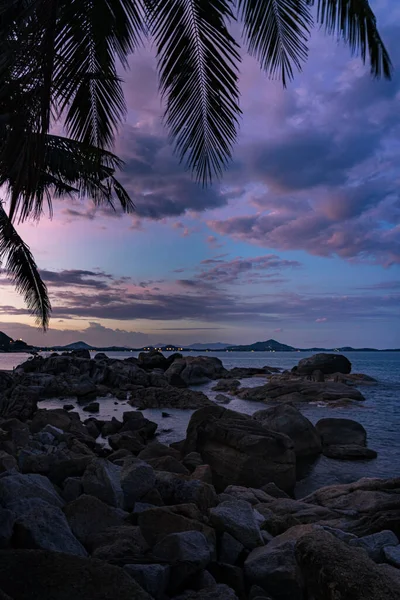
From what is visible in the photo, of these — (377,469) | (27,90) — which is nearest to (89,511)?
(27,90)

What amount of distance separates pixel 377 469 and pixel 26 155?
990 cm

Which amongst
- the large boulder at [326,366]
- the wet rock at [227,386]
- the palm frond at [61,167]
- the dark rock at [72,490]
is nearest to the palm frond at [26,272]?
the palm frond at [61,167]

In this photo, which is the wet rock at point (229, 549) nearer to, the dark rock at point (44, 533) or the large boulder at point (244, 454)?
the dark rock at point (44, 533)

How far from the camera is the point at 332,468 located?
991 centimetres

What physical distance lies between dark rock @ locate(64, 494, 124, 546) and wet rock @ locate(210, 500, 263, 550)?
0.95 meters

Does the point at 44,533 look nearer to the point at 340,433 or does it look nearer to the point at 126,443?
the point at 126,443

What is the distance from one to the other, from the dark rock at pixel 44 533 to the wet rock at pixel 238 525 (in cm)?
147

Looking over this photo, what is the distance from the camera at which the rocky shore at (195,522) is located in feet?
8.38

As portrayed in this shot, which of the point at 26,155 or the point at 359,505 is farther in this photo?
the point at 359,505

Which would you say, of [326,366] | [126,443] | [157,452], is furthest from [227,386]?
[157,452]

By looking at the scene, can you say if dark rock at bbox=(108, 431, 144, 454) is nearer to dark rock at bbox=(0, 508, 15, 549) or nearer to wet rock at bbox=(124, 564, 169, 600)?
dark rock at bbox=(0, 508, 15, 549)

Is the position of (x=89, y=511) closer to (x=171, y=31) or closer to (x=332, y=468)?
(x=171, y=31)

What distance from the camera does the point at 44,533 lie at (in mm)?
3229

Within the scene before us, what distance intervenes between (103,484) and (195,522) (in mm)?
1288
